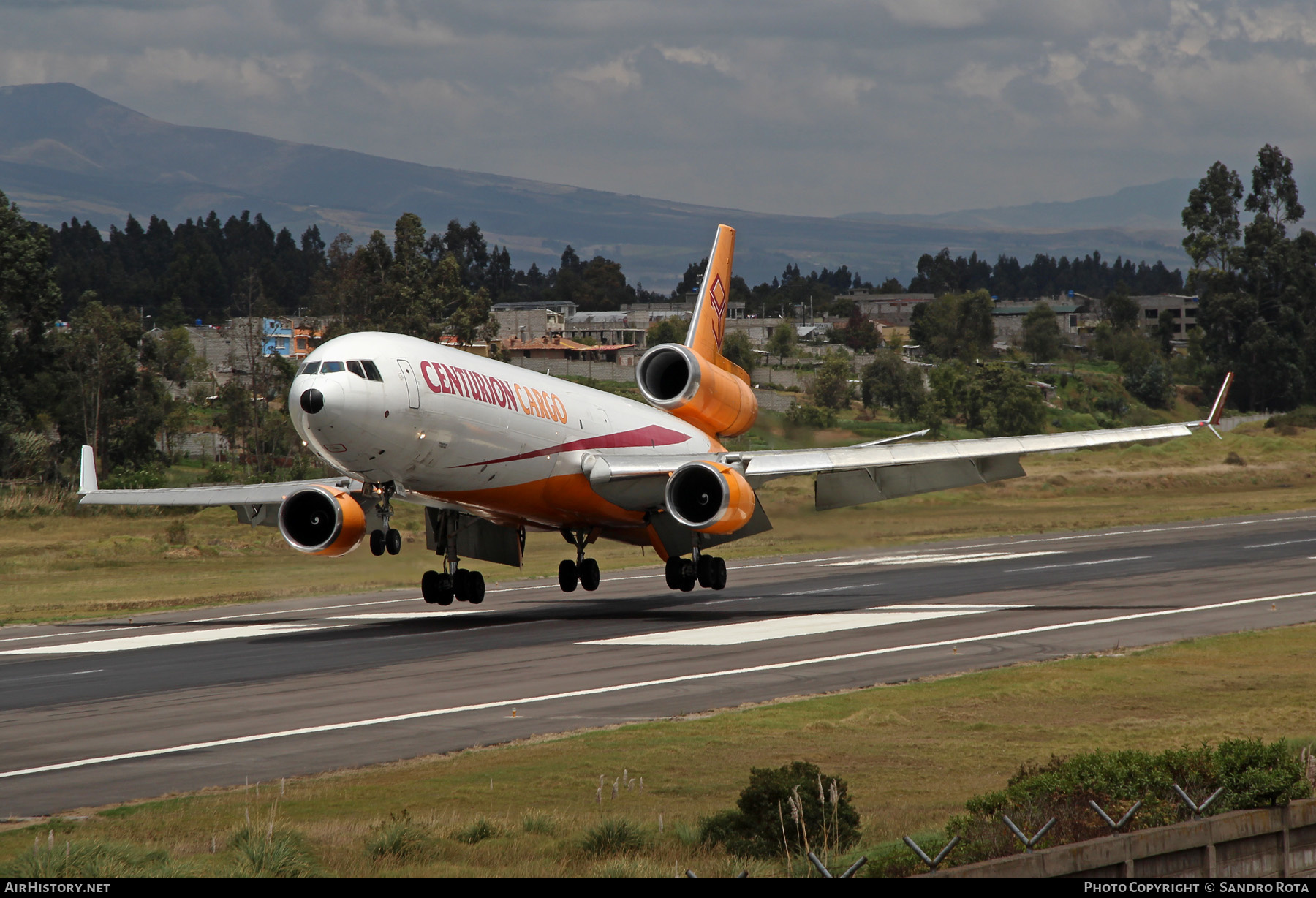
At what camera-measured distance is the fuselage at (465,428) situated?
2973cm

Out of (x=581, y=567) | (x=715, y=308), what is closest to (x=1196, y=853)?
(x=581, y=567)

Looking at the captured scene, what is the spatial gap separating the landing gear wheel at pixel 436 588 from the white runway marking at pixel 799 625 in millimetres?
5793

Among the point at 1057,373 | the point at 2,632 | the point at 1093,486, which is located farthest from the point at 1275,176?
the point at 2,632

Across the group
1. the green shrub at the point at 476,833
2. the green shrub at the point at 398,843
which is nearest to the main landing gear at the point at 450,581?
the green shrub at the point at 476,833

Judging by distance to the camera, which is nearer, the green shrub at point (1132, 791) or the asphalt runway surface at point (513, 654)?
the green shrub at point (1132, 791)

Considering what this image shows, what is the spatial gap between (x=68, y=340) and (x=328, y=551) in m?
71.5

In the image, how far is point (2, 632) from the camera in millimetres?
38844

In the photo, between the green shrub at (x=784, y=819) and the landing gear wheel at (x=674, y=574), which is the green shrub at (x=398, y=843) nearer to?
the green shrub at (x=784, y=819)

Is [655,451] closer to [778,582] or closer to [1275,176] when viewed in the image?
[778,582]

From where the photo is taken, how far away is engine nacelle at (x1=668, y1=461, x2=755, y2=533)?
3459 cm

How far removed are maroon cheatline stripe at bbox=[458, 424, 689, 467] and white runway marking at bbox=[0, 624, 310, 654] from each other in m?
8.31

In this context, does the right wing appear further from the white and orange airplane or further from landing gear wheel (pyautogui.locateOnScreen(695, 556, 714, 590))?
landing gear wheel (pyautogui.locateOnScreen(695, 556, 714, 590))

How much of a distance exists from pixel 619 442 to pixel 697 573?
170 inches
